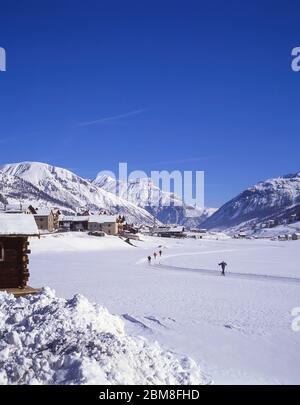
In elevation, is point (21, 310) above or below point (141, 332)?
above

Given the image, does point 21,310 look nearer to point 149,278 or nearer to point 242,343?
point 242,343

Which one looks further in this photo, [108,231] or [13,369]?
[108,231]

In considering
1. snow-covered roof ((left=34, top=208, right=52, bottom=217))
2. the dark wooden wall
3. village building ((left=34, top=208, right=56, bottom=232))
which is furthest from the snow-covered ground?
snow-covered roof ((left=34, top=208, right=52, bottom=217))

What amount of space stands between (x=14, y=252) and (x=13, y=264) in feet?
2.41

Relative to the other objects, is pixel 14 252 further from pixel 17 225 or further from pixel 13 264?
pixel 17 225

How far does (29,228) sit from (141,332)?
405 inches

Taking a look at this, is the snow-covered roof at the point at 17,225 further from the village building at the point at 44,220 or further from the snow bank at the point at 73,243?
the village building at the point at 44,220

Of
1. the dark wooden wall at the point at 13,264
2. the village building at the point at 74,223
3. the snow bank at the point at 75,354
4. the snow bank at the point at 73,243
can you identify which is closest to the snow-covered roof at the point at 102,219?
the village building at the point at 74,223

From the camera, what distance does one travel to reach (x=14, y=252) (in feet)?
87.1

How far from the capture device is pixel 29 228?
26.1 metres

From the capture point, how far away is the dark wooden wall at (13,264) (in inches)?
1027
